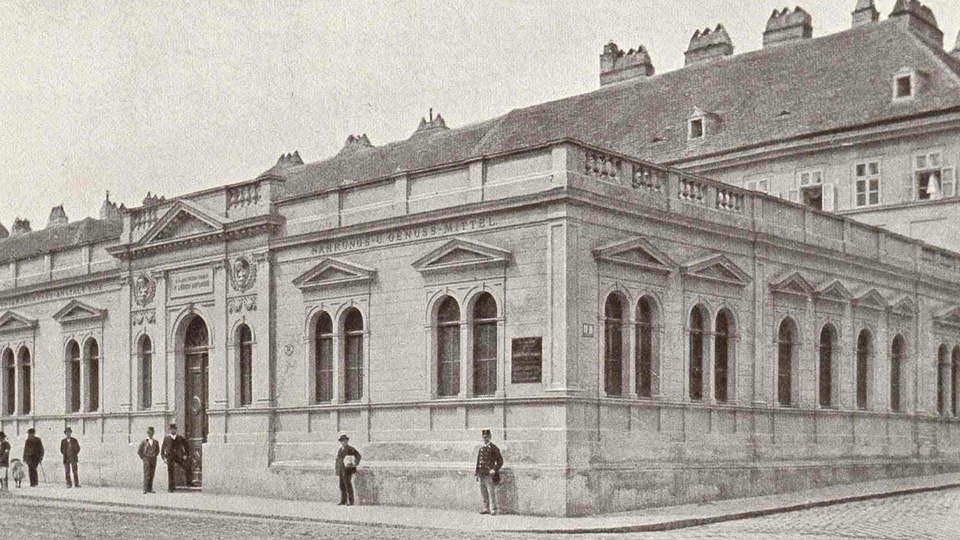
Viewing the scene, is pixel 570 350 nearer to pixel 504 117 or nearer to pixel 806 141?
pixel 806 141

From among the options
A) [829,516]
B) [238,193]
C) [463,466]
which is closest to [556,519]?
[463,466]

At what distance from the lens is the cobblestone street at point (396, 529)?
1731 centimetres

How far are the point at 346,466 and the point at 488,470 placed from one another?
12.3 feet

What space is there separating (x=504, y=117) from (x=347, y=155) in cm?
883

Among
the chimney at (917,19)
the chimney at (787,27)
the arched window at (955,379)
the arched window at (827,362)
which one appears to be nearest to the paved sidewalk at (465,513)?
the arched window at (827,362)

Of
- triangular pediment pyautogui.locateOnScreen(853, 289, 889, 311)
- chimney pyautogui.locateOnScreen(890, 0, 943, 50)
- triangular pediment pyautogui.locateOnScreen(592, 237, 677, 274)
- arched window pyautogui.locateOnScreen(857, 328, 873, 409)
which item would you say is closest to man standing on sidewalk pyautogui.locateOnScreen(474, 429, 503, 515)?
triangular pediment pyautogui.locateOnScreen(592, 237, 677, 274)

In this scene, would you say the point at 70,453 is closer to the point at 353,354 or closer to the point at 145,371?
the point at 145,371

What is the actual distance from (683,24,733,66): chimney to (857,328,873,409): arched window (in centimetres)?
1724

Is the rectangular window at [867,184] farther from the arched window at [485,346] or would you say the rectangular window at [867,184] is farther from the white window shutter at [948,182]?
the arched window at [485,346]

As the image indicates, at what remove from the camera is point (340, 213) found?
25.5 meters

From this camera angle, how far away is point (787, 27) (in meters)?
44.3

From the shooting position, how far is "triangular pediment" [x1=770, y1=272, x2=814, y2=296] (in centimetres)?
2670

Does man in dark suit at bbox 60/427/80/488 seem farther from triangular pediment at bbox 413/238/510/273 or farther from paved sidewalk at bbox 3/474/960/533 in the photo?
triangular pediment at bbox 413/238/510/273

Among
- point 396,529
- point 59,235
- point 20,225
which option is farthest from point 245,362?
point 20,225
